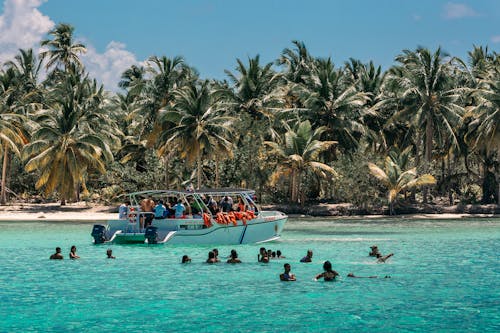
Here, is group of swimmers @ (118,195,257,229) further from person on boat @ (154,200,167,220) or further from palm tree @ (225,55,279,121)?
palm tree @ (225,55,279,121)

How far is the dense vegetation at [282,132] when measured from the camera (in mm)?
52438

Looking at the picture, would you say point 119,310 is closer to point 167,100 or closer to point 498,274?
point 498,274

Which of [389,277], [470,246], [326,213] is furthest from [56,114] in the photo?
[389,277]

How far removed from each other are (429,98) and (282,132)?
13.1 meters

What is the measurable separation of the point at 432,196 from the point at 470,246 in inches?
1316

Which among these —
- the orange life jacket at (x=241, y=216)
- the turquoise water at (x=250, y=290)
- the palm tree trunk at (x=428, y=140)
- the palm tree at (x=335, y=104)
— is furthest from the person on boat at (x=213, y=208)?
the palm tree trunk at (x=428, y=140)

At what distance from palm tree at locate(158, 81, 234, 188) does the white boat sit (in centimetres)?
2001

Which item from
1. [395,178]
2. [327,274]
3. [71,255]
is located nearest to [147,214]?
[71,255]

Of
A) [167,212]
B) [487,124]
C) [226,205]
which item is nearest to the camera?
[167,212]

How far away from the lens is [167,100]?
5888 centimetres

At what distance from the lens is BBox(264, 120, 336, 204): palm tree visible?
52.2m

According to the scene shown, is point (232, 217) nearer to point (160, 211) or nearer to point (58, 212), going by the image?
point (160, 211)

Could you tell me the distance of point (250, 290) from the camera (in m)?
19.0

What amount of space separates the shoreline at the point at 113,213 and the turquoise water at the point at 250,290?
62.2ft
